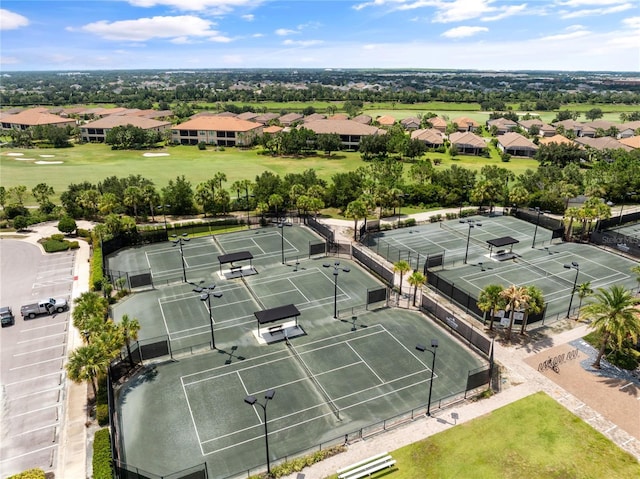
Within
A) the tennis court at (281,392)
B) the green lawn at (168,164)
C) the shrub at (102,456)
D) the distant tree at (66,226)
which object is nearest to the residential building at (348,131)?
the green lawn at (168,164)

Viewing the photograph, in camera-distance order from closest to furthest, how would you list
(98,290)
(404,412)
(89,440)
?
(89,440) → (404,412) → (98,290)

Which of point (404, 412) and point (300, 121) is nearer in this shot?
point (404, 412)

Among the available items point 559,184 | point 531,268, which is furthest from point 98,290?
point 559,184

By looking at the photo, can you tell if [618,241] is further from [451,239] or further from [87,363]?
[87,363]

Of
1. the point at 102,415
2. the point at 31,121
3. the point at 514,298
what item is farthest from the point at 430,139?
the point at 31,121

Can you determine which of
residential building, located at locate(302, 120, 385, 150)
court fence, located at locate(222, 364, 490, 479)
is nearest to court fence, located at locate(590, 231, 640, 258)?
court fence, located at locate(222, 364, 490, 479)

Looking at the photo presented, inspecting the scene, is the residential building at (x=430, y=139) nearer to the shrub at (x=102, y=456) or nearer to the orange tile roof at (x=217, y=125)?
the orange tile roof at (x=217, y=125)

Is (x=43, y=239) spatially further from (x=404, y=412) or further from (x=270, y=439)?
(x=404, y=412)

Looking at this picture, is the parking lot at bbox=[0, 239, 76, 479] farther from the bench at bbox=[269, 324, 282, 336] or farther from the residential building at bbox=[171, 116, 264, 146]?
the residential building at bbox=[171, 116, 264, 146]
